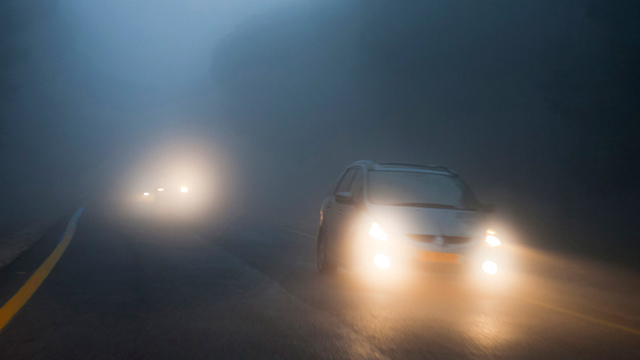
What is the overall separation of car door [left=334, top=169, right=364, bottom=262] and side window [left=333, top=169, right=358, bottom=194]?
0.66 meters

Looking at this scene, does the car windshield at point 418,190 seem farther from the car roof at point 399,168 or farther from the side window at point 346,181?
the side window at point 346,181

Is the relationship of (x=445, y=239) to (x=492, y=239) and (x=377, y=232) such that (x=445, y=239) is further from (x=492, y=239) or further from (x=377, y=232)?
(x=377, y=232)

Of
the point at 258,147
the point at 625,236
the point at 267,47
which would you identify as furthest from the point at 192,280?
the point at 267,47

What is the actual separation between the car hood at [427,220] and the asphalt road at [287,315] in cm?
56

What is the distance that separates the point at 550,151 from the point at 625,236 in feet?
27.6

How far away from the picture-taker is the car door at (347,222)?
8.45 metres

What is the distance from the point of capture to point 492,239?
787 cm

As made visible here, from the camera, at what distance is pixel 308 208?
109 feet

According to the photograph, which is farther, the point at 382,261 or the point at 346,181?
the point at 346,181

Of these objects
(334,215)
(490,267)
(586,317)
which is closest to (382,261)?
(490,267)

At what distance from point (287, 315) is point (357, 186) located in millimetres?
3242

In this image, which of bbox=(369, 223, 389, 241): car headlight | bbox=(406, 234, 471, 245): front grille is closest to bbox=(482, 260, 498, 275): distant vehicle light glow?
bbox=(406, 234, 471, 245): front grille

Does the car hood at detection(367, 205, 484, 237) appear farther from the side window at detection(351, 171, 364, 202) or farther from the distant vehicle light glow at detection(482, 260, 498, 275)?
the side window at detection(351, 171, 364, 202)

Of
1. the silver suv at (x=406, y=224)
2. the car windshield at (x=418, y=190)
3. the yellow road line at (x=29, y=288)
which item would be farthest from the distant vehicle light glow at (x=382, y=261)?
the yellow road line at (x=29, y=288)
